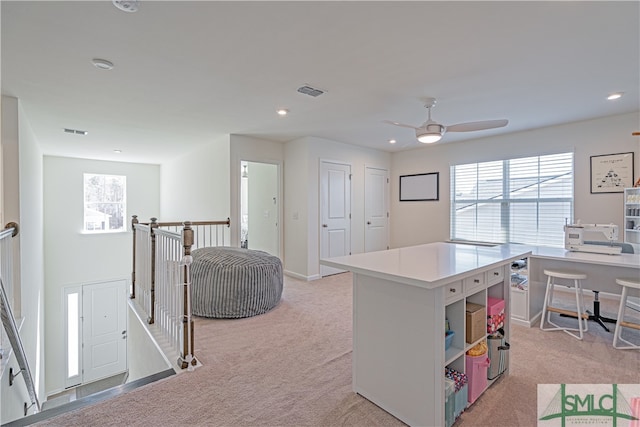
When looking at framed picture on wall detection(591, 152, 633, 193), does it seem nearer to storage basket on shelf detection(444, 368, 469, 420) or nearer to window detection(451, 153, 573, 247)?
window detection(451, 153, 573, 247)

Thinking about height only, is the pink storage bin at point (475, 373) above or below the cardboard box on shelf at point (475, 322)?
below

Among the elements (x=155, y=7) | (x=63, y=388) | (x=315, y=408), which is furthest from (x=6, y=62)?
(x=63, y=388)

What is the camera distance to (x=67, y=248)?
22.2 ft

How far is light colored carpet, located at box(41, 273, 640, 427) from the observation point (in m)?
1.83

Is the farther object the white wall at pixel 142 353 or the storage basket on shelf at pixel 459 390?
the white wall at pixel 142 353

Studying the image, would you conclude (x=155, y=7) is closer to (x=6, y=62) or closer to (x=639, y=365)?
(x=6, y=62)

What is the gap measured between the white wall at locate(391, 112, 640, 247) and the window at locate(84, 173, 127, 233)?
6688mm

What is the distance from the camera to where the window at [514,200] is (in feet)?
15.0

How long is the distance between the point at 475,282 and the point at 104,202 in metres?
8.30

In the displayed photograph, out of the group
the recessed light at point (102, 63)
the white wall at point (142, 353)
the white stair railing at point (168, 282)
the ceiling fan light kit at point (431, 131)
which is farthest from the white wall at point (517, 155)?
the recessed light at point (102, 63)

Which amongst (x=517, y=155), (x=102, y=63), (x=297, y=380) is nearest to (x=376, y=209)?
(x=517, y=155)

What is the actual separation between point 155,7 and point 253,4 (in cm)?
59

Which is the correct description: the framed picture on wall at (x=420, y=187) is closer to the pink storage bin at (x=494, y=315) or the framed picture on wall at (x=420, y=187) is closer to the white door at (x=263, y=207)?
the white door at (x=263, y=207)

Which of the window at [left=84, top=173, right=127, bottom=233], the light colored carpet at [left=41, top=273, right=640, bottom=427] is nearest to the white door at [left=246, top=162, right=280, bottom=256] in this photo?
the light colored carpet at [left=41, top=273, right=640, bottom=427]
